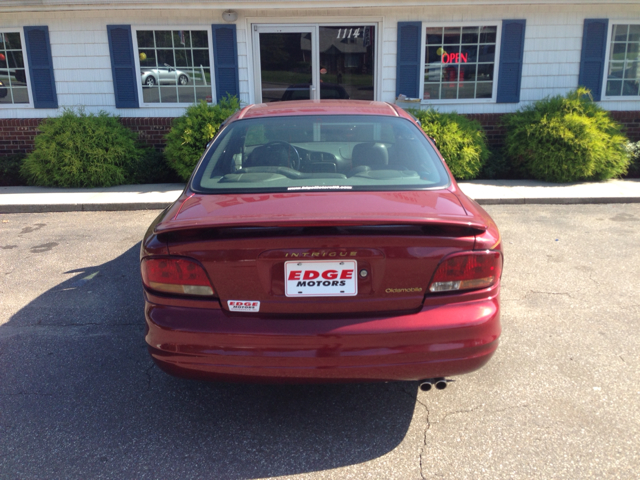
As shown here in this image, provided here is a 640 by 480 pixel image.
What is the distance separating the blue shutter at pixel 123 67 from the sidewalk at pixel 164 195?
6.62ft

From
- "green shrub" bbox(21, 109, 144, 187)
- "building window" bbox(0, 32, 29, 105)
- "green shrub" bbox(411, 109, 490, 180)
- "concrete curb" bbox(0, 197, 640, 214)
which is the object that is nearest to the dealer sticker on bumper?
"concrete curb" bbox(0, 197, 640, 214)

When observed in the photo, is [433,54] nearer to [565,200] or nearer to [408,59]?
[408,59]

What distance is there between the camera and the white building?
9.81 m

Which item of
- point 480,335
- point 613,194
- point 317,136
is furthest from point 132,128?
point 480,335

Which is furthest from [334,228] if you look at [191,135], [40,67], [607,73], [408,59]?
[607,73]

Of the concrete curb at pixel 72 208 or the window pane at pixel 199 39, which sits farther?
the window pane at pixel 199 39

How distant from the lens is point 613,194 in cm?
810

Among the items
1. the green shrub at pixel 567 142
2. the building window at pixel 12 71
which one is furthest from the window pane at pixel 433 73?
the building window at pixel 12 71

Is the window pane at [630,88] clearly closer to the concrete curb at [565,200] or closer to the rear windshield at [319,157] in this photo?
the concrete curb at [565,200]

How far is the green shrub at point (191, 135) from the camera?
8.79m

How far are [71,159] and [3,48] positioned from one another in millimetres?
3115

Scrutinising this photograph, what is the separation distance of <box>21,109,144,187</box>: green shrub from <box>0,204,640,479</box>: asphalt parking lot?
183 inches

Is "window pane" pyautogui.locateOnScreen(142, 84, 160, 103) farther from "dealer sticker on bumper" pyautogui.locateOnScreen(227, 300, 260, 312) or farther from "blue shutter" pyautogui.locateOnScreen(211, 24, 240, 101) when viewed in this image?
"dealer sticker on bumper" pyautogui.locateOnScreen(227, 300, 260, 312)

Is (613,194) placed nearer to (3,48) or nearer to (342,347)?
(342,347)
